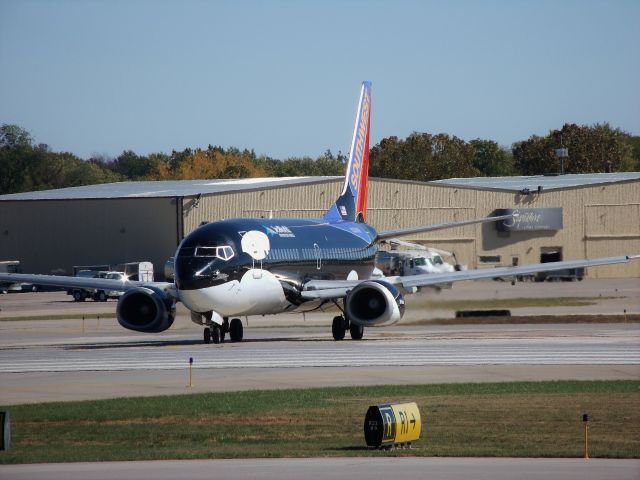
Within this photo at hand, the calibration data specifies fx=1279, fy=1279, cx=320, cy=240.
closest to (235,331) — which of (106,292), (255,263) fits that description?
(255,263)

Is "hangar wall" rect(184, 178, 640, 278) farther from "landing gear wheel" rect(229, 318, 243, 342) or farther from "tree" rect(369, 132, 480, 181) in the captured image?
"tree" rect(369, 132, 480, 181)

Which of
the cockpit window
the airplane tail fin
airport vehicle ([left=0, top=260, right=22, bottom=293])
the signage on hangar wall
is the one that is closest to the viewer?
the cockpit window

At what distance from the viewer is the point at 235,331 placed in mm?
47219

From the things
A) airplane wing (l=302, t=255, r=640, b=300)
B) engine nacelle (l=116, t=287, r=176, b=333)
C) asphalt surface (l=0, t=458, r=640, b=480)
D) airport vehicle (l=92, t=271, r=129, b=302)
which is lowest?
asphalt surface (l=0, t=458, r=640, b=480)

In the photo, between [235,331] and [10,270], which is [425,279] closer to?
[235,331]

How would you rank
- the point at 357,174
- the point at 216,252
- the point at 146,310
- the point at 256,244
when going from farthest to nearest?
the point at 357,174 < the point at 146,310 < the point at 256,244 < the point at 216,252

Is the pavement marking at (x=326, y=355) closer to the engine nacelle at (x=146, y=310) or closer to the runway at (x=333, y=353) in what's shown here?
the runway at (x=333, y=353)

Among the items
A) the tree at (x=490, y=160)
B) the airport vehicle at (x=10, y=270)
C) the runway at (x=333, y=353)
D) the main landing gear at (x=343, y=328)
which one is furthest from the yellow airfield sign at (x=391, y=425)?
the tree at (x=490, y=160)

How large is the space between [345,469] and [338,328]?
28252 mm

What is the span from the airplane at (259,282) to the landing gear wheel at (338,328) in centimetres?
5

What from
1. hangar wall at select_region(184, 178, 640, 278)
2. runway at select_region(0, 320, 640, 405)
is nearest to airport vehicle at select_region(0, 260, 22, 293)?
hangar wall at select_region(184, 178, 640, 278)

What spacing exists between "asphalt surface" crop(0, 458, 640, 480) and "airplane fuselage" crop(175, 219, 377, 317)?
23.1 meters

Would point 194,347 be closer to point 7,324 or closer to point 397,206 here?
point 7,324

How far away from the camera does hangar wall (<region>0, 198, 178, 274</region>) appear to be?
10094 centimetres
